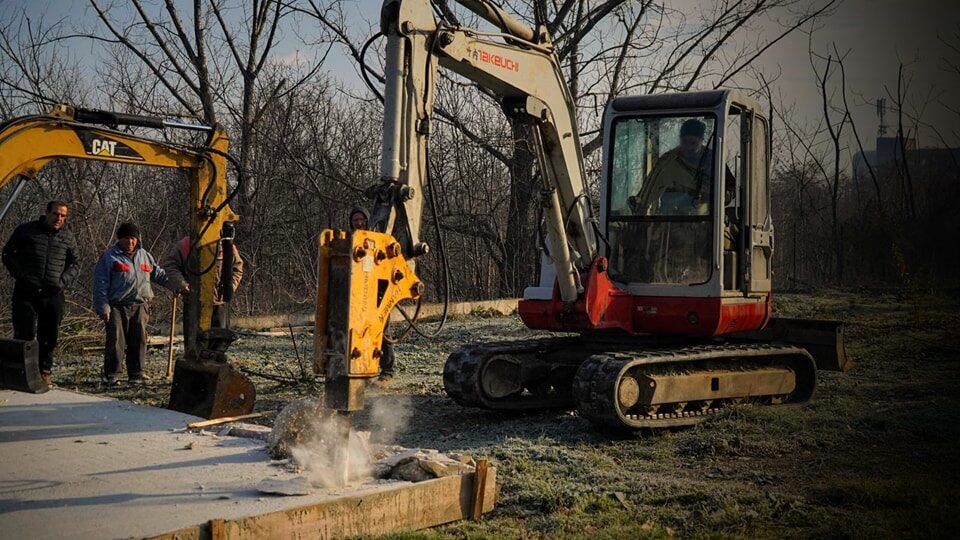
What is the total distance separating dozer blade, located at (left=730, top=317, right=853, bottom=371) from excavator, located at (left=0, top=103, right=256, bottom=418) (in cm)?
540

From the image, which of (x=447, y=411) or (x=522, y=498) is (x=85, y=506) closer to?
(x=522, y=498)

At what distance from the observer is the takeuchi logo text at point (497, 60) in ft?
24.4

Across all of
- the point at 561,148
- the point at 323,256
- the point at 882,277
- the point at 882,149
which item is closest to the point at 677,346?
the point at 561,148

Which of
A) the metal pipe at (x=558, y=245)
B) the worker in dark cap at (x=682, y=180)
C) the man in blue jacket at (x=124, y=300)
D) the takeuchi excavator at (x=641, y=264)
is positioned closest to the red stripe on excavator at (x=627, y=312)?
the takeuchi excavator at (x=641, y=264)

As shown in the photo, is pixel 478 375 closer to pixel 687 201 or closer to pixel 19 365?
pixel 687 201

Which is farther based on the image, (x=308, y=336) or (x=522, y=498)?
(x=308, y=336)

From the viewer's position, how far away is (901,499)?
18.9 feet

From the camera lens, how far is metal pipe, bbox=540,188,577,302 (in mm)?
8477

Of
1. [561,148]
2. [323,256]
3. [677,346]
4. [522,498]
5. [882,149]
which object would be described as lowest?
[522,498]

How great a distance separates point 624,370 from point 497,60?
8.54 feet

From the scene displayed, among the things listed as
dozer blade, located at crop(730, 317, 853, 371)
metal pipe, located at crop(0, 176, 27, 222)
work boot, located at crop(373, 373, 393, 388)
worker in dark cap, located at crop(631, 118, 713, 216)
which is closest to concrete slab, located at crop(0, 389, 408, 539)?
metal pipe, located at crop(0, 176, 27, 222)

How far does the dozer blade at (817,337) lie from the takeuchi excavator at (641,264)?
2.22 ft

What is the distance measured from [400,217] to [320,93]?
16038 millimetres

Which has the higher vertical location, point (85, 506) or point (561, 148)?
point (561, 148)
